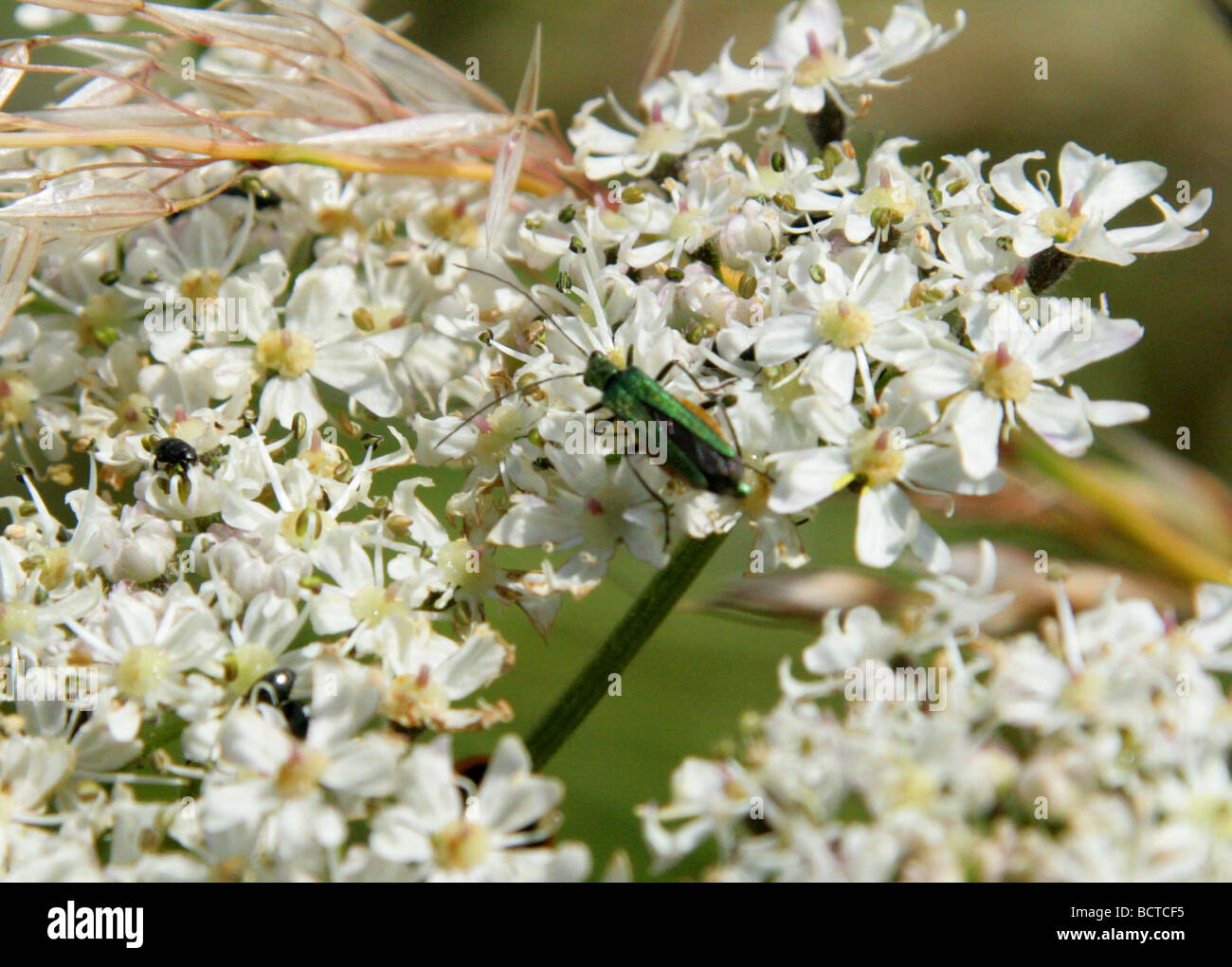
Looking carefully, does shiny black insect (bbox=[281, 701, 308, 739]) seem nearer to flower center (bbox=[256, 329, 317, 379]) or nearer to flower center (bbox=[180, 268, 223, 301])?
flower center (bbox=[256, 329, 317, 379])

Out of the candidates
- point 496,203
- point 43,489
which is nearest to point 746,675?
point 496,203

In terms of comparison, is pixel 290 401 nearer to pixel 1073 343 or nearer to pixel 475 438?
pixel 475 438

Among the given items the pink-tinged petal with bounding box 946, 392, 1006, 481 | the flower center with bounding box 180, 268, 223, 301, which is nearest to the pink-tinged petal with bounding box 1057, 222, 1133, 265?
the pink-tinged petal with bounding box 946, 392, 1006, 481

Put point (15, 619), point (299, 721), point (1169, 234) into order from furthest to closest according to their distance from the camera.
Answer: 1. point (1169, 234)
2. point (15, 619)
3. point (299, 721)

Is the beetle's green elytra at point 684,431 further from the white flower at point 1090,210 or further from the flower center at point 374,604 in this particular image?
the white flower at point 1090,210

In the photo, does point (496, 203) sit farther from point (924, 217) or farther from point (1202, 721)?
point (1202, 721)

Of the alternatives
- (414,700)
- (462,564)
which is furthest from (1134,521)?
(414,700)

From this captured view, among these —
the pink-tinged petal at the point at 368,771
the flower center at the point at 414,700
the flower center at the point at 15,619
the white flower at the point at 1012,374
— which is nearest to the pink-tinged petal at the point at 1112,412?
the white flower at the point at 1012,374
